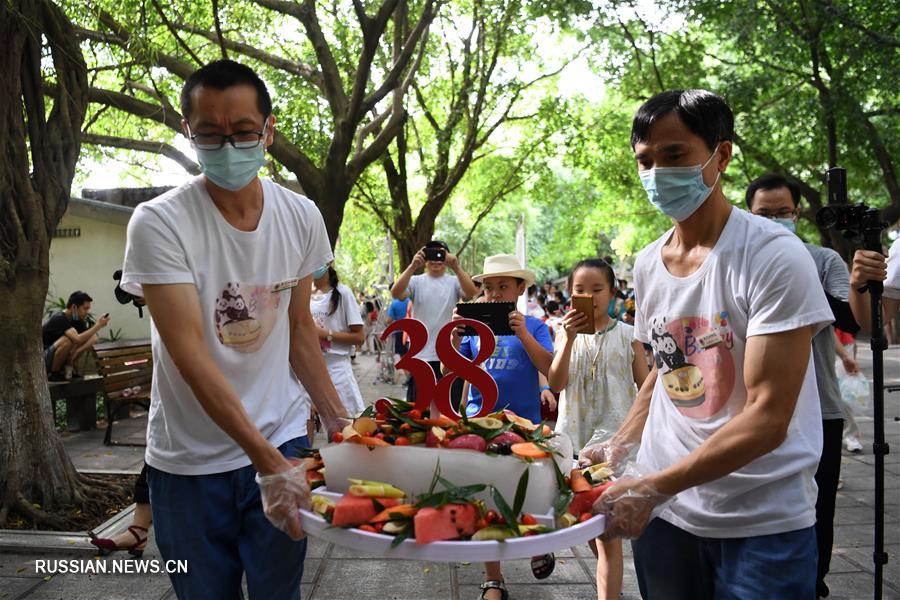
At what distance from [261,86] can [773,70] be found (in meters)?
13.4

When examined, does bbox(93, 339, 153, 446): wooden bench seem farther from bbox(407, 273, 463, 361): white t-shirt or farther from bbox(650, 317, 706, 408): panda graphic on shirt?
bbox(650, 317, 706, 408): panda graphic on shirt

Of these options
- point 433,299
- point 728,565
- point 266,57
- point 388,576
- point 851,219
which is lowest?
point 388,576

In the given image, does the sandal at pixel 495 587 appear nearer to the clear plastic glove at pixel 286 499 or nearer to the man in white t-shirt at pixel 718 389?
the man in white t-shirt at pixel 718 389

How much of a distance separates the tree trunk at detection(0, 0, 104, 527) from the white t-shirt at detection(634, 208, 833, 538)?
180 inches

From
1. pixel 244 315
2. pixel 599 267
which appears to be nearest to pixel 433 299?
pixel 599 267

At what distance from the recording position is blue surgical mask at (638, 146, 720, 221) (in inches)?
84.5

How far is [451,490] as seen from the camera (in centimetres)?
193

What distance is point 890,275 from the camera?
3555 mm

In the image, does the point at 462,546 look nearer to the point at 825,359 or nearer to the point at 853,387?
the point at 825,359

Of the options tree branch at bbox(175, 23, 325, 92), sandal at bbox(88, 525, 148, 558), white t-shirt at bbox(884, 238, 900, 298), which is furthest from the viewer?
tree branch at bbox(175, 23, 325, 92)

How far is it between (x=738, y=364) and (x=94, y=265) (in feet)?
54.4

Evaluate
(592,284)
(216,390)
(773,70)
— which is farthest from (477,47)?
(216,390)

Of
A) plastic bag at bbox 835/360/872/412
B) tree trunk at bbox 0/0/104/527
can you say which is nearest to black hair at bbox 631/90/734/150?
tree trunk at bbox 0/0/104/527

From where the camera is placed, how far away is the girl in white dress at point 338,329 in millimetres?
6043
